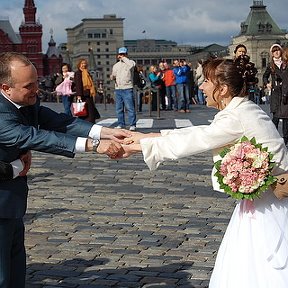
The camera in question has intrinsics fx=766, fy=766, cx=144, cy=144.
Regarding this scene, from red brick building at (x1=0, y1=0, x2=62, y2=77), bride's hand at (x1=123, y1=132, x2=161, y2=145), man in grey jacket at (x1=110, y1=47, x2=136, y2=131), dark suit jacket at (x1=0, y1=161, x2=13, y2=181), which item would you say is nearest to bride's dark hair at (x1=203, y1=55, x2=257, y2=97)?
bride's hand at (x1=123, y1=132, x2=161, y2=145)

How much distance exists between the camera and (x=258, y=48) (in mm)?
138000

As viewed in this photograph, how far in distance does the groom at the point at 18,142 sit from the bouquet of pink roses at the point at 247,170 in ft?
2.34

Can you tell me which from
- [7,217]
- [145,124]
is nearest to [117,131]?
[7,217]

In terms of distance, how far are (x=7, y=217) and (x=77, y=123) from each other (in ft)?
2.47

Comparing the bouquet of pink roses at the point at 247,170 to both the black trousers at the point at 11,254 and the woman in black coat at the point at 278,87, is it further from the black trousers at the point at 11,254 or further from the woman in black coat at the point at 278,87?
the woman in black coat at the point at 278,87

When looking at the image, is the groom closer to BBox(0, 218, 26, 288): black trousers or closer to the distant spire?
BBox(0, 218, 26, 288): black trousers

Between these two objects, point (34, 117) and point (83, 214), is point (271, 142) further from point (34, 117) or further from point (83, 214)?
point (83, 214)

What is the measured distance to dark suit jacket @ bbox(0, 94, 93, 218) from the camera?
3975 millimetres

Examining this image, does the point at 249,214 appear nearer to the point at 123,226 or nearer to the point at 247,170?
the point at 247,170

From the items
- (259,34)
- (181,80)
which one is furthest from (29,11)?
(181,80)

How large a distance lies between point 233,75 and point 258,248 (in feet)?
3.14

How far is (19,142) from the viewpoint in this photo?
3.99m

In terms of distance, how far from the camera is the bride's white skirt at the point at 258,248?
413 cm

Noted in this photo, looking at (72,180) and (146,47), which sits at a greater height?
(146,47)
